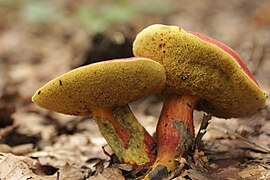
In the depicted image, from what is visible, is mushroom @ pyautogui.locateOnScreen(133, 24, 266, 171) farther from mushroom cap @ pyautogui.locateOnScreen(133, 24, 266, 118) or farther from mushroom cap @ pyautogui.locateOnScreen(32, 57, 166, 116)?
mushroom cap @ pyautogui.locateOnScreen(32, 57, 166, 116)

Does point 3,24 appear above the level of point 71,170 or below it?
above

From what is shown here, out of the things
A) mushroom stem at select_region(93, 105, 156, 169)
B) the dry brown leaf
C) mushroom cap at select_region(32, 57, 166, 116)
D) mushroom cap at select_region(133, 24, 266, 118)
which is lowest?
the dry brown leaf

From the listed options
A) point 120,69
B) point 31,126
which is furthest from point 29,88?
point 120,69

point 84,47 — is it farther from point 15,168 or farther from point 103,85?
point 103,85

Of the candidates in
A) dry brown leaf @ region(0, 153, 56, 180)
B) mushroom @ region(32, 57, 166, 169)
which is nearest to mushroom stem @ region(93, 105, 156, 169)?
mushroom @ region(32, 57, 166, 169)

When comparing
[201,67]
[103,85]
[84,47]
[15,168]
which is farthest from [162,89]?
[84,47]

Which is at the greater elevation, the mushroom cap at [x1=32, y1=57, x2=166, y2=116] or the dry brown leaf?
the mushroom cap at [x1=32, y1=57, x2=166, y2=116]

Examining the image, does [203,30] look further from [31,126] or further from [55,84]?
[55,84]
